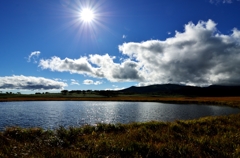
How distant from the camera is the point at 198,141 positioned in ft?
41.0

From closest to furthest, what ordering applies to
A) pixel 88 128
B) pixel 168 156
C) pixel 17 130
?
pixel 168 156, pixel 17 130, pixel 88 128

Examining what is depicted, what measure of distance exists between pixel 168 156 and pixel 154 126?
38.6 feet

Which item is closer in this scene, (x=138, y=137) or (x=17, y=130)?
(x=138, y=137)

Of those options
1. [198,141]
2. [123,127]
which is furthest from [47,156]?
[123,127]

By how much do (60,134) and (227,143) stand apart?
12.4m

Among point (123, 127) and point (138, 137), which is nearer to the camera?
point (138, 137)

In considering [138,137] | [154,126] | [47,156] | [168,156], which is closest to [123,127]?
[154,126]

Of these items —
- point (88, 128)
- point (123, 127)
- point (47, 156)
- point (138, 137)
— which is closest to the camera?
point (47, 156)

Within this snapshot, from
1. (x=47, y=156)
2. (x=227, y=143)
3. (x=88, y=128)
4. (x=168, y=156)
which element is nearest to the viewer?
(x=47, y=156)

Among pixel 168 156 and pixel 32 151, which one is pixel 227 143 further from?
pixel 32 151

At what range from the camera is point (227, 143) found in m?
11.9

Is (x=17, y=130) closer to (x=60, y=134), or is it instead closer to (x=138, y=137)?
(x=60, y=134)

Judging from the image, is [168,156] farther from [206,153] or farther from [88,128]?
[88,128]

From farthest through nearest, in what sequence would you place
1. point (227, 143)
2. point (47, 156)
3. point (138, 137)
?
point (138, 137) → point (227, 143) → point (47, 156)
